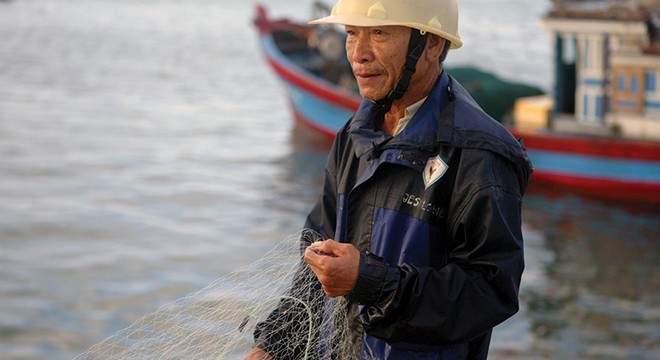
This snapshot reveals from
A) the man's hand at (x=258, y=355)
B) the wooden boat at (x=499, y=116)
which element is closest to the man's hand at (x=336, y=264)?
the man's hand at (x=258, y=355)

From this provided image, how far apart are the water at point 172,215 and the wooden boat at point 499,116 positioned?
33cm

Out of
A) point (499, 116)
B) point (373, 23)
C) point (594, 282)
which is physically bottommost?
point (594, 282)

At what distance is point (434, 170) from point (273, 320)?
2.21 feet

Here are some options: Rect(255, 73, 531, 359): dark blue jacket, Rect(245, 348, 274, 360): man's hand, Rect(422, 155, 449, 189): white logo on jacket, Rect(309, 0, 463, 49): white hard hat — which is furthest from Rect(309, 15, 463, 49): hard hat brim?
Rect(245, 348, 274, 360): man's hand

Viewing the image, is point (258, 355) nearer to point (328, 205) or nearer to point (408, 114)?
point (328, 205)

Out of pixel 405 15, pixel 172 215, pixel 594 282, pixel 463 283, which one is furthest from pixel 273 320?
pixel 172 215

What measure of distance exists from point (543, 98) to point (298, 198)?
4022mm

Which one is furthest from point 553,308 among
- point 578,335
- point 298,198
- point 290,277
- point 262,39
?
point 262,39

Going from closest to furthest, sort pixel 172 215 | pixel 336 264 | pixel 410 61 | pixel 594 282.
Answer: pixel 336 264
pixel 410 61
pixel 594 282
pixel 172 215

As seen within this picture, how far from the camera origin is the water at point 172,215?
33.3 ft

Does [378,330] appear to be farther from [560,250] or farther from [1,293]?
[560,250]

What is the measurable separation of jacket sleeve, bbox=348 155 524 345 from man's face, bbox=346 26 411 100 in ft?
1.22

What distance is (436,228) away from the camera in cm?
254

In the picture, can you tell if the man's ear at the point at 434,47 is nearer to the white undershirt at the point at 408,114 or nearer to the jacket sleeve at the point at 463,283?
the white undershirt at the point at 408,114
